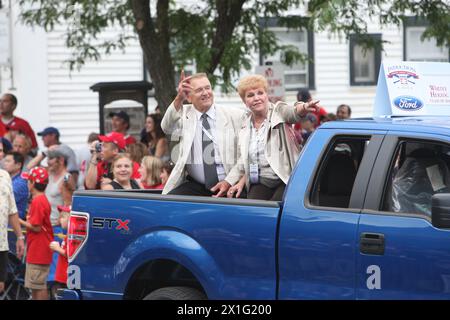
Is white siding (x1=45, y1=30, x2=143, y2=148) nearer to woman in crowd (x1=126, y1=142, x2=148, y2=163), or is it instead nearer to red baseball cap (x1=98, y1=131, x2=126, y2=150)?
woman in crowd (x1=126, y1=142, x2=148, y2=163)

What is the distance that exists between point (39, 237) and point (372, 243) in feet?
19.1

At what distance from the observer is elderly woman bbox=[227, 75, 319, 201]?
779cm

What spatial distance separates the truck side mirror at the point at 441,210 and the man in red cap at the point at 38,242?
613cm

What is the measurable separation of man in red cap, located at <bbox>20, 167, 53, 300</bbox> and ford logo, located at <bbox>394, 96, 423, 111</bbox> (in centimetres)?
504

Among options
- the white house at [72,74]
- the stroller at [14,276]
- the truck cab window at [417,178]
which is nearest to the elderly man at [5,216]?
the stroller at [14,276]

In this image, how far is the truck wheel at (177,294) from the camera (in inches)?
292

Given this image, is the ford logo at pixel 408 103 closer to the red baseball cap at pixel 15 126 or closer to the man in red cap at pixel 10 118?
the man in red cap at pixel 10 118

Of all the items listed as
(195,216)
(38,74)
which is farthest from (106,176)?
(38,74)

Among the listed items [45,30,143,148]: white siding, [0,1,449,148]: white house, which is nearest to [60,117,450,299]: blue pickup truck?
[0,1,449,148]: white house

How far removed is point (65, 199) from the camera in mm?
12094

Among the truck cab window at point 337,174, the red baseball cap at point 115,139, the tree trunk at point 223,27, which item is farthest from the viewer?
the tree trunk at point 223,27

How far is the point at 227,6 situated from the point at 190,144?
605cm
